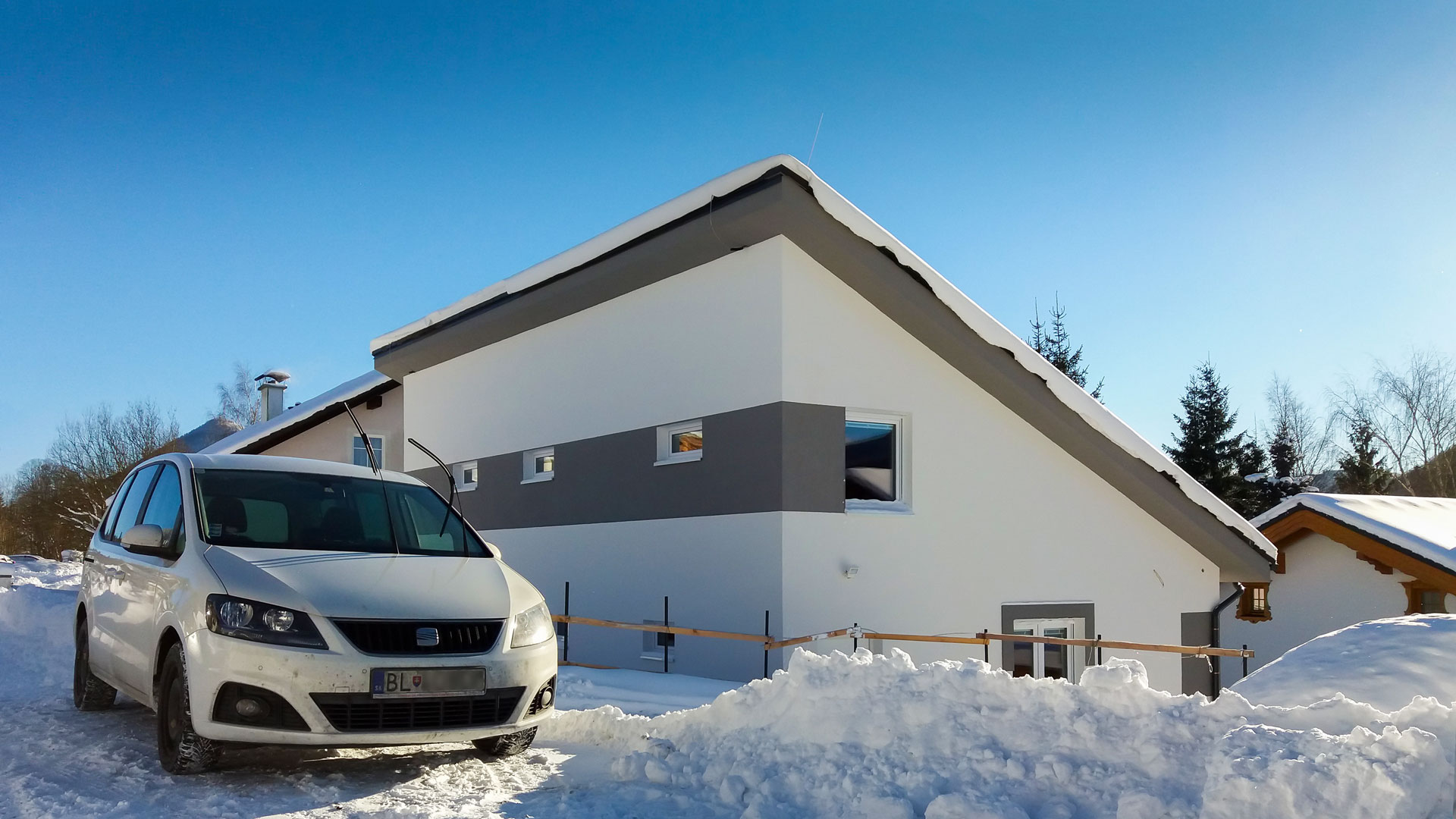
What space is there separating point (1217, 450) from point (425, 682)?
127ft

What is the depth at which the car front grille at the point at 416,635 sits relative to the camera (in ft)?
17.1

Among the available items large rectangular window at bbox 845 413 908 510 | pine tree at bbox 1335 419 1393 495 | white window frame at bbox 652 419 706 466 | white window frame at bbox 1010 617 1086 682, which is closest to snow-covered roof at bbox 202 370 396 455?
white window frame at bbox 652 419 706 466

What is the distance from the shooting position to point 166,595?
5723mm

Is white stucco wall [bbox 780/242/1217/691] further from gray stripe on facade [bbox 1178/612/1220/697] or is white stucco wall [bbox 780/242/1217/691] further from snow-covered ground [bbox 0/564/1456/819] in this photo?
snow-covered ground [bbox 0/564/1456/819]

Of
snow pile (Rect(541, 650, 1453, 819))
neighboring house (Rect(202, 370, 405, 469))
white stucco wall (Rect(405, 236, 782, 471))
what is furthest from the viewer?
neighboring house (Rect(202, 370, 405, 469))

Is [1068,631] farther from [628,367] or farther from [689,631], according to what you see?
[628,367]

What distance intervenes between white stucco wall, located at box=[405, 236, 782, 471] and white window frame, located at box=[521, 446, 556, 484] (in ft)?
0.36

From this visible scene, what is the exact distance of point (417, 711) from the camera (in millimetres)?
5281

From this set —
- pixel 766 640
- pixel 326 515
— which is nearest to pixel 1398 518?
pixel 766 640

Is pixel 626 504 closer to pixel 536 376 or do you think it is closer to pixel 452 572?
pixel 536 376

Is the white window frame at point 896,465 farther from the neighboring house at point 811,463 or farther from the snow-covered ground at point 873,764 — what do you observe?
the snow-covered ground at point 873,764

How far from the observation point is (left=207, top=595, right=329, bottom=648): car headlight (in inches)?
203

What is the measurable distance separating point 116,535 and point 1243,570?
1299cm

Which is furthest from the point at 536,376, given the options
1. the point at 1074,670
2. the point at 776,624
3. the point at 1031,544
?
the point at 1074,670
